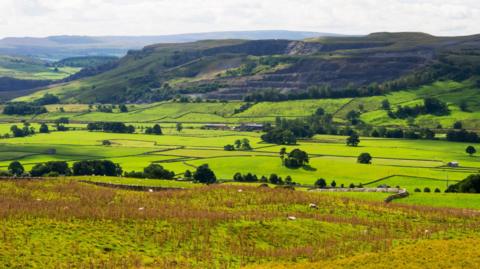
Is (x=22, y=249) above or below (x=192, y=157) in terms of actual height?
above

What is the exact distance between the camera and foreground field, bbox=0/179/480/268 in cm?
5128

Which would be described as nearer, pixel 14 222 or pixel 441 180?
pixel 14 222

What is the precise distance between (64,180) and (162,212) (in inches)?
998

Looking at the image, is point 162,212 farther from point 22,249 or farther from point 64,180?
point 64,180

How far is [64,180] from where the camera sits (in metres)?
84.6

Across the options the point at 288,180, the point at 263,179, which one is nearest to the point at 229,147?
the point at 263,179

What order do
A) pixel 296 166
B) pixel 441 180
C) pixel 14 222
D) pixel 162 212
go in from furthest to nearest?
pixel 296 166, pixel 441 180, pixel 162 212, pixel 14 222

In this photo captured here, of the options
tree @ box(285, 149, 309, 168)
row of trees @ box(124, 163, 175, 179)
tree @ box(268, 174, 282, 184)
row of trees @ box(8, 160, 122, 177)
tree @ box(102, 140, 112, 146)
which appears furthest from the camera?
tree @ box(102, 140, 112, 146)

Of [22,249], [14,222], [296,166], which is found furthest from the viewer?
[296,166]

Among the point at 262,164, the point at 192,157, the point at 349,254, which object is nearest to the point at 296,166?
the point at 262,164

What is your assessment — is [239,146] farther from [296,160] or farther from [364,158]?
[364,158]

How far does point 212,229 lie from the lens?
59688mm

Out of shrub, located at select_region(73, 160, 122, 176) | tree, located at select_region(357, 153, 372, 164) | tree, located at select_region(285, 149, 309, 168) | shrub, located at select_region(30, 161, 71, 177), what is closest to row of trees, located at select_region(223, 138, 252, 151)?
tree, located at select_region(285, 149, 309, 168)

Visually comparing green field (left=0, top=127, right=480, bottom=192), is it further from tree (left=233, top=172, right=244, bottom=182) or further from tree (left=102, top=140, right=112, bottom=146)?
tree (left=233, top=172, right=244, bottom=182)
